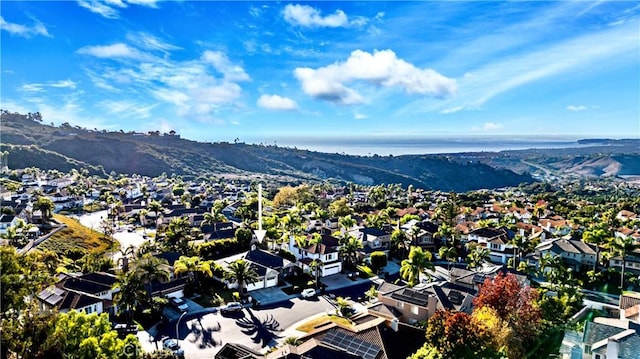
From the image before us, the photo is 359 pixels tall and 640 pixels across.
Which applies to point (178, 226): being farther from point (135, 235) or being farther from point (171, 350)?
point (171, 350)

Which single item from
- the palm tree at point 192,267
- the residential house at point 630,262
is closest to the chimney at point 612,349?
the palm tree at point 192,267

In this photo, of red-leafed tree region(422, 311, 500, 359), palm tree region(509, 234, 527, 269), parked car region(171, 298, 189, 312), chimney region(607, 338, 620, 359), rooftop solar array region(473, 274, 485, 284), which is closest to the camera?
chimney region(607, 338, 620, 359)

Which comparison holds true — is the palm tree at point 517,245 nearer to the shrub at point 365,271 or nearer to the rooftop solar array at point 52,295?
the shrub at point 365,271

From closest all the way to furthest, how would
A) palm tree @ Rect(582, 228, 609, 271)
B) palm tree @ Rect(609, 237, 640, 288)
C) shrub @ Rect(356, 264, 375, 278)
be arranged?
palm tree @ Rect(609, 237, 640, 288), palm tree @ Rect(582, 228, 609, 271), shrub @ Rect(356, 264, 375, 278)

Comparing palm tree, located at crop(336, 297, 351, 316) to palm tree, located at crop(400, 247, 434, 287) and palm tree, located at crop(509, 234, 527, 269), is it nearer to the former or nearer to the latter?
palm tree, located at crop(400, 247, 434, 287)

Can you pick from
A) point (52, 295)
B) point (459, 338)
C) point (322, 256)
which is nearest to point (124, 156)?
point (322, 256)

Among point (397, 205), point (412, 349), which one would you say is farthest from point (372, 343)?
point (397, 205)

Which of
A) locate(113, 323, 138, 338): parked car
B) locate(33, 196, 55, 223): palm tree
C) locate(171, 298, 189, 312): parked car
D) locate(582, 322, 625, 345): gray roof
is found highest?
locate(33, 196, 55, 223): palm tree

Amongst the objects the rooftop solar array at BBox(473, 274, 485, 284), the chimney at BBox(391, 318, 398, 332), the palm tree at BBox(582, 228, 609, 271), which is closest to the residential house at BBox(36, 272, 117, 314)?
the chimney at BBox(391, 318, 398, 332)
